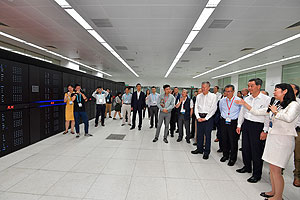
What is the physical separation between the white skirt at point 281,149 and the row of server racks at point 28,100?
15.5ft

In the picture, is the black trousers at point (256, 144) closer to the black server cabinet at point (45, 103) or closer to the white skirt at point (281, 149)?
the white skirt at point (281, 149)

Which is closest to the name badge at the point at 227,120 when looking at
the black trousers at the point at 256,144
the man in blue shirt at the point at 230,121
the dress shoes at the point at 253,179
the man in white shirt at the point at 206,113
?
the man in blue shirt at the point at 230,121

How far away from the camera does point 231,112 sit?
288 centimetres

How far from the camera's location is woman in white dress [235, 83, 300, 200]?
1.71m

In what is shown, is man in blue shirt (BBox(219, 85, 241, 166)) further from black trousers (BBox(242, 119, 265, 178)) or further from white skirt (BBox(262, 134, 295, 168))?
white skirt (BBox(262, 134, 295, 168))

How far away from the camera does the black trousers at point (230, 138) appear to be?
2889 millimetres

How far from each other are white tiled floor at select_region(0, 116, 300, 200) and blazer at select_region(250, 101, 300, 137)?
1007 mm

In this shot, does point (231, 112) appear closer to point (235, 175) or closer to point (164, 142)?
point (235, 175)

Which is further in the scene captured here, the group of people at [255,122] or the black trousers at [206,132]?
the black trousers at [206,132]

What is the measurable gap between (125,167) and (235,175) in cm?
199

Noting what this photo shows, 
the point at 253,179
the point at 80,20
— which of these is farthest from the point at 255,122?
the point at 80,20

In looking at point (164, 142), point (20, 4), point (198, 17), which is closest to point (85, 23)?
point (20, 4)

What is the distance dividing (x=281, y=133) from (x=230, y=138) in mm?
1195

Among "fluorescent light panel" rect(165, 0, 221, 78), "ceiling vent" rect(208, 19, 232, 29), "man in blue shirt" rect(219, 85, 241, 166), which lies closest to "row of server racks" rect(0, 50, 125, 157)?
"man in blue shirt" rect(219, 85, 241, 166)
